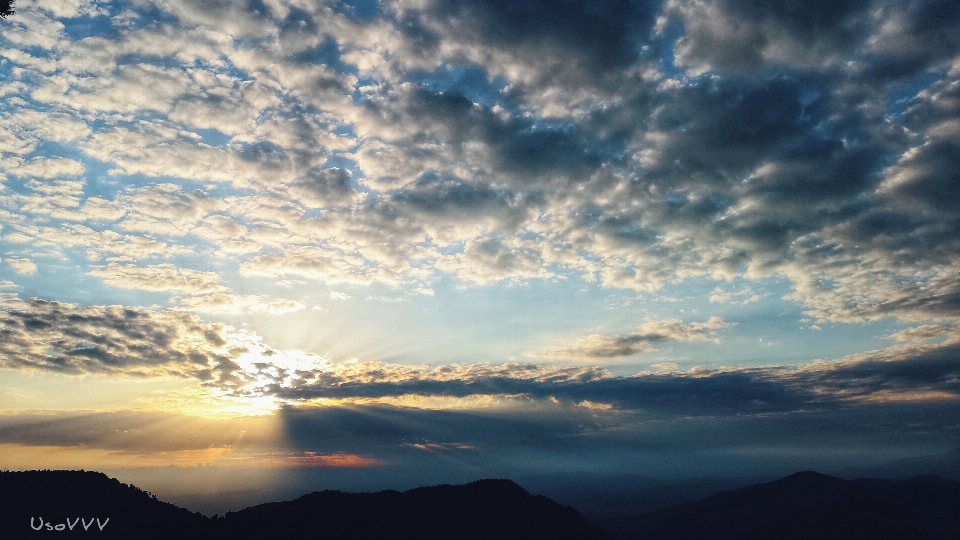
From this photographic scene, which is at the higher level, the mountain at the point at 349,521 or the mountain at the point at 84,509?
the mountain at the point at 84,509

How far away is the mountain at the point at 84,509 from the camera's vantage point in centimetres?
9531

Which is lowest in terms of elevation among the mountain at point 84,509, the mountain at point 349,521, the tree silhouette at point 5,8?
the mountain at point 349,521

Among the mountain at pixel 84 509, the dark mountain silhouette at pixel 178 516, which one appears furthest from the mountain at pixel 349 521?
the mountain at pixel 84 509

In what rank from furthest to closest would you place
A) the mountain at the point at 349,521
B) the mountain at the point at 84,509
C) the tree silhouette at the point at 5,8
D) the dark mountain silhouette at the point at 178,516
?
the mountain at the point at 349,521 → the dark mountain silhouette at the point at 178,516 → the mountain at the point at 84,509 → the tree silhouette at the point at 5,8

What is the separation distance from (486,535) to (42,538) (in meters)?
144

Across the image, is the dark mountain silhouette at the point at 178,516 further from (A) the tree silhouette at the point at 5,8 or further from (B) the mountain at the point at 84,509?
(A) the tree silhouette at the point at 5,8

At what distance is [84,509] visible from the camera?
109 m

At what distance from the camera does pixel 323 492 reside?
181 meters

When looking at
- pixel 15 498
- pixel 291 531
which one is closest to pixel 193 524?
pixel 291 531

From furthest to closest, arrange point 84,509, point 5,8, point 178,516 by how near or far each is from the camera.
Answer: point 178,516 < point 84,509 < point 5,8

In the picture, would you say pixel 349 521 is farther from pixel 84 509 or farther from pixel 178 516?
pixel 84 509

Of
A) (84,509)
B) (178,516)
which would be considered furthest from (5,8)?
(178,516)

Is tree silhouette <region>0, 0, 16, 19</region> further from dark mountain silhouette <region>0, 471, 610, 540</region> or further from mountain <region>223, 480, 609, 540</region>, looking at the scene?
mountain <region>223, 480, 609, 540</region>

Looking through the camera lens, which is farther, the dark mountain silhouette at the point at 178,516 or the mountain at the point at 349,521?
the mountain at the point at 349,521
